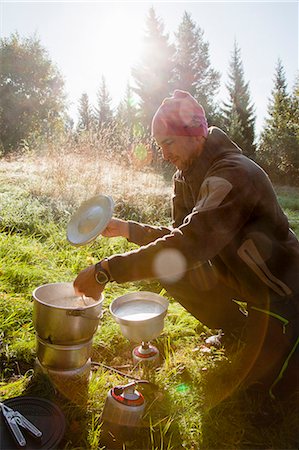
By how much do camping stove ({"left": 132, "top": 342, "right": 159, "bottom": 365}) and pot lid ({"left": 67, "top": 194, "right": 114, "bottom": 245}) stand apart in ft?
2.98

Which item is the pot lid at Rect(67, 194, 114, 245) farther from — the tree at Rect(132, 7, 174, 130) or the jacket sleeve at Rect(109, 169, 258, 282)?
the tree at Rect(132, 7, 174, 130)

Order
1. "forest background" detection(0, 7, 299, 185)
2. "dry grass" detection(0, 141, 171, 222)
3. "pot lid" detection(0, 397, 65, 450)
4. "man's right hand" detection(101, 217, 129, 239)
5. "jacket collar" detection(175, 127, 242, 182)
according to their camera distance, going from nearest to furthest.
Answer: "pot lid" detection(0, 397, 65, 450)
"jacket collar" detection(175, 127, 242, 182)
"man's right hand" detection(101, 217, 129, 239)
"dry grass" detection(0, 141, 171, 222)
"forest background" detection(0, 7, 299, 185)

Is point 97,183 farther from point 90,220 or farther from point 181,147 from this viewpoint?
point 181,147

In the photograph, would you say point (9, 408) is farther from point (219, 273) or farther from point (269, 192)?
point (269, 192)

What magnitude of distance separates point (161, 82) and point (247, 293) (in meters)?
25.1

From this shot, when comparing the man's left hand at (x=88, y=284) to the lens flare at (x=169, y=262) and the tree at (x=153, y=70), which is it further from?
the tree at (x=153, y=70)

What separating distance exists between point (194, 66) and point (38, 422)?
27.4 m

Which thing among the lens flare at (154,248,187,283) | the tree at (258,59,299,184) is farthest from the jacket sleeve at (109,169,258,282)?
the tree at (258,59,299,184)

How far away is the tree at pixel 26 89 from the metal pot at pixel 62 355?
2406 centimetres

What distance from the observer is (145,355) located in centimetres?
260

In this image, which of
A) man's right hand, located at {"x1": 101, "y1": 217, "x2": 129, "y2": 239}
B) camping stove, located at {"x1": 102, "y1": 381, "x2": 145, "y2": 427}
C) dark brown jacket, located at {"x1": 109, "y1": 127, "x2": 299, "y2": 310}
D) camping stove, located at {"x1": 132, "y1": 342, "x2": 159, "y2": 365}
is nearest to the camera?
camping stove, located at {"x1": 102, "y1": 381, "x2": 145, "y2": 427}

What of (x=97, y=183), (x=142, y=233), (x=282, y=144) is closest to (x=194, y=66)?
(x=282, y=144)

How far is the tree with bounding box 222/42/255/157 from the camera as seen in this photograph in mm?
22797

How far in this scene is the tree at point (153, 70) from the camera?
82.5 feet
